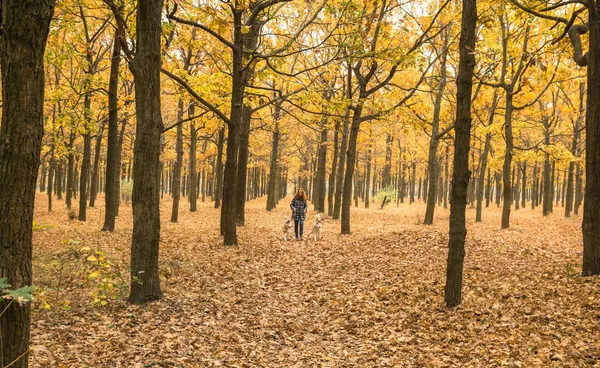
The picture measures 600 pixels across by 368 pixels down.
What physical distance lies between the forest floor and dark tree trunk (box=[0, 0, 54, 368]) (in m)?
0.69

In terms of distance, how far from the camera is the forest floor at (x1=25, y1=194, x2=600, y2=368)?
17.4 feet

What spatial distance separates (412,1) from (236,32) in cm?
814

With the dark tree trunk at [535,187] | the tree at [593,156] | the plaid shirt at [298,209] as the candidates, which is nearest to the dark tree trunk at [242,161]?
the plaid shirt at [298,209]

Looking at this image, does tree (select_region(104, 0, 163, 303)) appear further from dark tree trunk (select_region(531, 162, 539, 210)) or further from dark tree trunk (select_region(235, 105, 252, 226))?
dark tree trunk (select_region(531, 162, 539, 210))

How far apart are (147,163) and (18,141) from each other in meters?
3.64

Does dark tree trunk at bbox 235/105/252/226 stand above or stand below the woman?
above

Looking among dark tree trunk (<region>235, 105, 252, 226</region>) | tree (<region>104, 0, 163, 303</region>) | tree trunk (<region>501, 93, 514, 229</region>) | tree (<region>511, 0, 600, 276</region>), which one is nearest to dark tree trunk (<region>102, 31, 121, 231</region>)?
dark tree trunk (<region>235, 105, 252, 226</region>)

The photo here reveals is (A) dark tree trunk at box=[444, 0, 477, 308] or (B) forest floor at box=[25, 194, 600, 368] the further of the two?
(A) dark tree trunk at box=[444, 0, 477, 308]

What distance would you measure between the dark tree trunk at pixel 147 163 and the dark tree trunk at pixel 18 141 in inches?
133

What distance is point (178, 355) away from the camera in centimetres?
524

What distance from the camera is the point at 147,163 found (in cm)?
692

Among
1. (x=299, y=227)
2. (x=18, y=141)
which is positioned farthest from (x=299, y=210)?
(x=18, y=141)

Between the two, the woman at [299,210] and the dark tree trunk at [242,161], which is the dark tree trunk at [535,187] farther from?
the dark tree trunk at [242,161]

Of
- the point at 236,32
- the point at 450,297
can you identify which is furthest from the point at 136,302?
the point at 236,32
